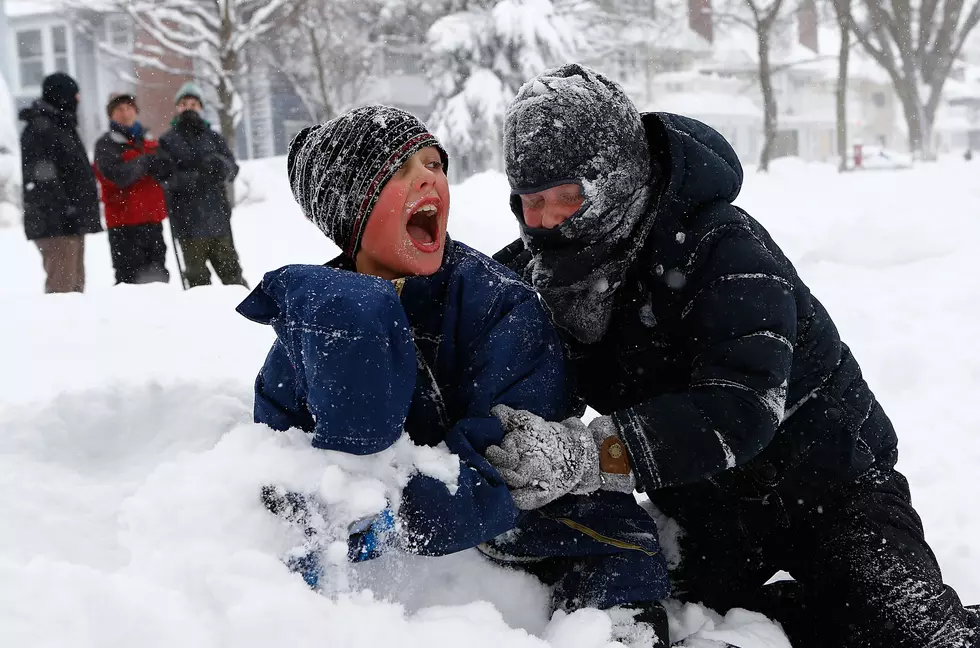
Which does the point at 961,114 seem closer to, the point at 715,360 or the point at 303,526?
the point at 715,360

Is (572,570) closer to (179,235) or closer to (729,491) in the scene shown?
(729,491)

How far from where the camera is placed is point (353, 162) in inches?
71.6

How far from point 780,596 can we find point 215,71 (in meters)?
18.0

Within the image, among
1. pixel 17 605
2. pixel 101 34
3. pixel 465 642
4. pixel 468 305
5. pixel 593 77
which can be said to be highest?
pixel 101 34

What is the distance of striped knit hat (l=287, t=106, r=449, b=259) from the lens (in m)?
1.81

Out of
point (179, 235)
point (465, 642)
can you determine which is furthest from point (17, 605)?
point (179, 235)

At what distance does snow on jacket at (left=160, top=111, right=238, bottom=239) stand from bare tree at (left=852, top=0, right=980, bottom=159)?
21.7 m

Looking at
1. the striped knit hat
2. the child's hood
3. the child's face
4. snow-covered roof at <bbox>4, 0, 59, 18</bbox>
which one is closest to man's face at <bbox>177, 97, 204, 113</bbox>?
the striped knit hat

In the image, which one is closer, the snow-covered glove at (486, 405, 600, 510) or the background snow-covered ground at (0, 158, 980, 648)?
the background snow-covered ground at (0, 158, 980, 648)

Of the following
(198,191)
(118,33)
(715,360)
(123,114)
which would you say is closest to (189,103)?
(123,114)

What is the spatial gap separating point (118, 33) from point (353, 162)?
98.1 ft

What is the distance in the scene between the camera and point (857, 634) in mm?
2092

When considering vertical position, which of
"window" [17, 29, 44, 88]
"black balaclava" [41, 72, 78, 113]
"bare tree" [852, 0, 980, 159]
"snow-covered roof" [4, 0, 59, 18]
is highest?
"snow-covered roof" [4, 0, 59, 18]

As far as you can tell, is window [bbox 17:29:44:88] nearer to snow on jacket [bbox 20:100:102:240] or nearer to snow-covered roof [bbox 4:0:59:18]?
snow-covered roof [bbox 4:0:59:18]
